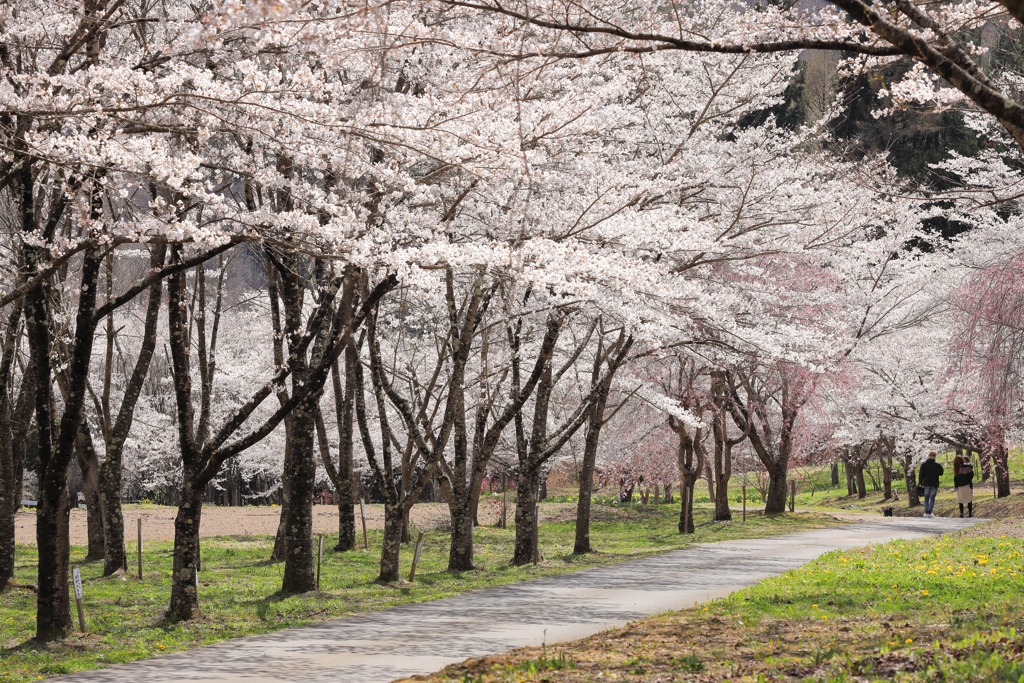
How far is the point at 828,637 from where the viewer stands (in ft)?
24.8

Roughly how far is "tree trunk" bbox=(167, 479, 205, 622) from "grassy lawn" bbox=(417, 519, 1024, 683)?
16.6 feet

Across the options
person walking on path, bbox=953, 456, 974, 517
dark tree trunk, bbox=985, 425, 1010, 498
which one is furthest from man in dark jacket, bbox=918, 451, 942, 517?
dark tree trunk, bbox=985, 425, 1010, 498

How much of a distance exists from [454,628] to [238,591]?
5.72 m

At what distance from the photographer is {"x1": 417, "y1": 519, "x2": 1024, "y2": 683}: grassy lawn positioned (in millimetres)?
5992

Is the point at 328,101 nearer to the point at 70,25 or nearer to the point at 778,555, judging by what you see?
the point at 70,25

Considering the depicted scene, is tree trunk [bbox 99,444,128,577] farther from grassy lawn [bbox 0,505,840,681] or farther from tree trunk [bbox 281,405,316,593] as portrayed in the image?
tree trunk [bbox 281,405,316,593]

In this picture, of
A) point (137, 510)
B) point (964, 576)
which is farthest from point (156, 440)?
point (964, 576)

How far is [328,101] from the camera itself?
41.7ft

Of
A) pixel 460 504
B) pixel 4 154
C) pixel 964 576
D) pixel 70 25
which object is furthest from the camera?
pixel 460 504

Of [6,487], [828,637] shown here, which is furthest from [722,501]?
[828,637]

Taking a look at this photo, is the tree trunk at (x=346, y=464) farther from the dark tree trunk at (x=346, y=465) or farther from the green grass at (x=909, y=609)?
the green grass at (x=909, y=609)

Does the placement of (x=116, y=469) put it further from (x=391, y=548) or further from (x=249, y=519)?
(x=249, y=519)

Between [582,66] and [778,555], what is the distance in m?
9.67

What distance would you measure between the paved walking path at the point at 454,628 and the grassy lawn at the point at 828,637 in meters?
0.94
